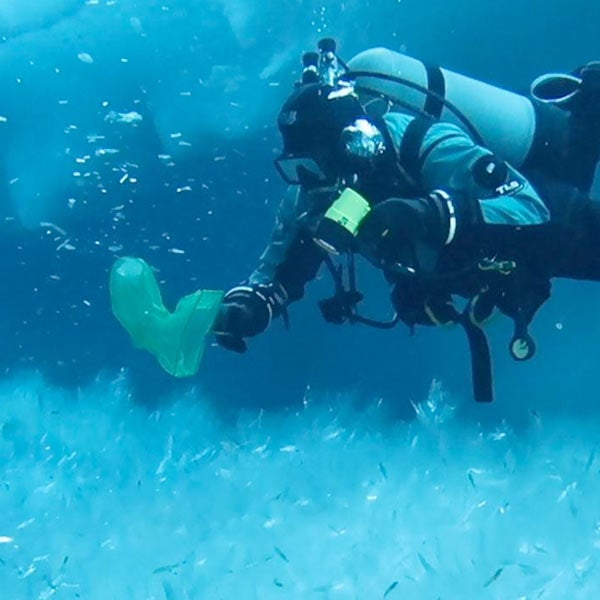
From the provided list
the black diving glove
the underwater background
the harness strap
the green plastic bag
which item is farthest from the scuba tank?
the underwater background

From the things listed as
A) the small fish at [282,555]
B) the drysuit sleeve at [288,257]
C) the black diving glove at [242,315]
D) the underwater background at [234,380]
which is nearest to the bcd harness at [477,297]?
the black diving glove at [242,315]

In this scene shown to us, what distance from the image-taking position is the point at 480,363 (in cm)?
413

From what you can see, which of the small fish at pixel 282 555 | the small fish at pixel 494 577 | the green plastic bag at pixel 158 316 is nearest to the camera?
the green plastic bag at pixel 158 316

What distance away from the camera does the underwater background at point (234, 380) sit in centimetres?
1050

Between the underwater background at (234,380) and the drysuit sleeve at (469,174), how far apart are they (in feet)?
20.3

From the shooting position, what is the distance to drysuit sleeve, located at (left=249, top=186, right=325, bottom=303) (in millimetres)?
4699

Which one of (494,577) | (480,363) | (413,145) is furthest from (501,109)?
(494,577)

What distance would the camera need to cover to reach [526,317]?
3.99 meters

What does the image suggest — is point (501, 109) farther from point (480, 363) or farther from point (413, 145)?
point (480, 363)

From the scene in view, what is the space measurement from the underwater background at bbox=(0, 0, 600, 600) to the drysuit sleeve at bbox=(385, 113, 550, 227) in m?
6.17

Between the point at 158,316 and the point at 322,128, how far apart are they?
1187 millimetres

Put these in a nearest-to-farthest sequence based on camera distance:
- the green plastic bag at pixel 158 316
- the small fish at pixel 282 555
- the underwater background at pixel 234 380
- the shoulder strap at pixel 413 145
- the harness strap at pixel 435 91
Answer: the shoulder strap at pixel 413 145 < the green plastic bag at pixel 158 316 < the harness strap at pixel 435 91 < the small fish at pixel 282 555 < the underwater background at pixel 234 380

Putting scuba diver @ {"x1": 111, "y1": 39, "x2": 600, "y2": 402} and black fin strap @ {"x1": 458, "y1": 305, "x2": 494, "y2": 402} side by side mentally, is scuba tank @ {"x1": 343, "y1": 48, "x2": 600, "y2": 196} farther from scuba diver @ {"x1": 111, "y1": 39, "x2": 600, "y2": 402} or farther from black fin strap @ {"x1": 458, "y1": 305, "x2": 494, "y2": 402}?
black fin strap @ {"x1": 458, "y1": 305, "x2": 494, "y2": 402}

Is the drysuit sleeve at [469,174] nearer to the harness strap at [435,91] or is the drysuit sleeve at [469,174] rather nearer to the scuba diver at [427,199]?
the scuba diver at [427,199]
